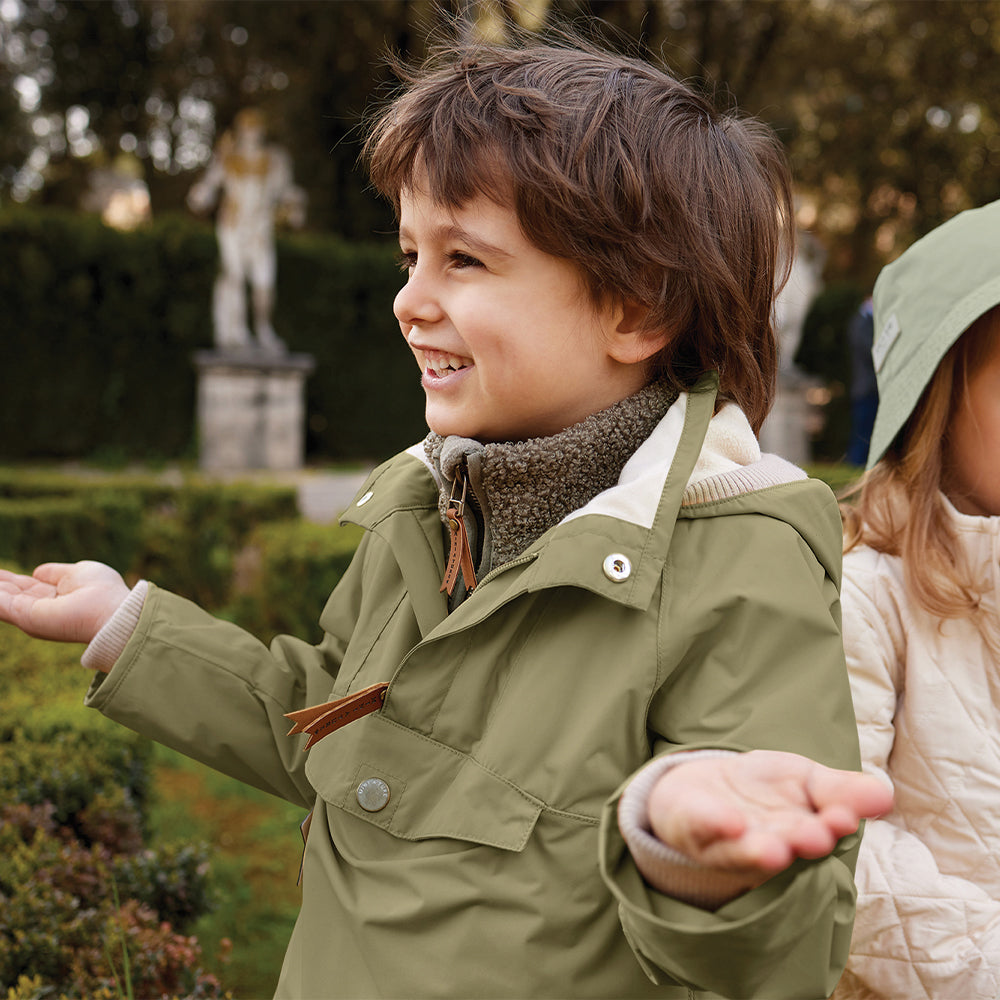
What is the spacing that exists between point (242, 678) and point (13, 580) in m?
0.44

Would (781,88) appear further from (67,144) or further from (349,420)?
(67,144)

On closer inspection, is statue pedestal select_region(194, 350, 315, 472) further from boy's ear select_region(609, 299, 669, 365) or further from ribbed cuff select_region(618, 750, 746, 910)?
ribbed cuff select_region(618, 750, 746, 910)

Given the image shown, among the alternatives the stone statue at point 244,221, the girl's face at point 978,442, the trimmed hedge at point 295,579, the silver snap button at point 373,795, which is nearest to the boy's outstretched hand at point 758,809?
the silver snap button at point 373,795

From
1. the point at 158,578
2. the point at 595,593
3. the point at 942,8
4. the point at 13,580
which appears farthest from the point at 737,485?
the point at 942,8

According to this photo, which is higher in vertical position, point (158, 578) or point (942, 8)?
point (942, 8)

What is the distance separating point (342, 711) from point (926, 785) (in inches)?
33.1

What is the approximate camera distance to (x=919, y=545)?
4.89ft

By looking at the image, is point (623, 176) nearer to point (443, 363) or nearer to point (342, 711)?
point (443, 363)

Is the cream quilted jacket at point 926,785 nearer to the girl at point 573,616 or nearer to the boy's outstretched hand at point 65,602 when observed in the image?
the girl at point 573,616

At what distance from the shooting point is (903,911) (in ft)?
4.32

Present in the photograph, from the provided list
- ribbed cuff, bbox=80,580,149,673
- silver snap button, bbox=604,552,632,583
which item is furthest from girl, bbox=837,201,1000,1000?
ribbed cuff, bbox=80,580,149,673

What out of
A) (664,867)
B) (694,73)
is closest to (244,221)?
(694,73)

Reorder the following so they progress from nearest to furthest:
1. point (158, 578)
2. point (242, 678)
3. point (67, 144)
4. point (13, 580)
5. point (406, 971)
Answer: point (406, 971)
point (242, 678)
point (13, 580)
point (158, 578)
point (67, 144)

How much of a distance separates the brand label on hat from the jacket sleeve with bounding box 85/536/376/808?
0.92m
